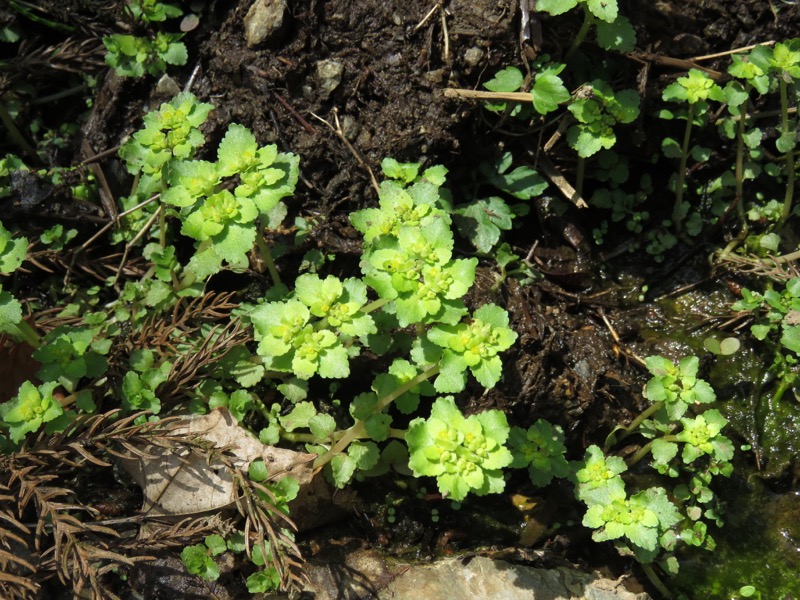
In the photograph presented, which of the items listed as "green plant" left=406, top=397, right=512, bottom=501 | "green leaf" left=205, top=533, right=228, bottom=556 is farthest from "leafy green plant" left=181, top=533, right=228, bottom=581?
"green plant" left=406, top=397, right=512, bottom=501

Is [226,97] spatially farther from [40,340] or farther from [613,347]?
[613,347]

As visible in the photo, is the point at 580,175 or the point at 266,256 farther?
the point at 580,175

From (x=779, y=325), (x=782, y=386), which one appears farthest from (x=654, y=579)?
(x=779, y=325)

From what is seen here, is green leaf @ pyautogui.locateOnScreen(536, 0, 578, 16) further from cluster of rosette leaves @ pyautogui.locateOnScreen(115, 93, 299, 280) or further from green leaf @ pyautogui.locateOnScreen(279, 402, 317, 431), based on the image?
green leaf @ pyautogui.locateOnScreen(279, 402, 317, 431)

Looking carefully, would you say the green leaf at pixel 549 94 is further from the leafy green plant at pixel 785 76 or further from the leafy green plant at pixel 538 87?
the leafy green plant at pixel 785 76

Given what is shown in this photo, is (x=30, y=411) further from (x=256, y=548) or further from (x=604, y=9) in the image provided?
(x=604, y=9)
